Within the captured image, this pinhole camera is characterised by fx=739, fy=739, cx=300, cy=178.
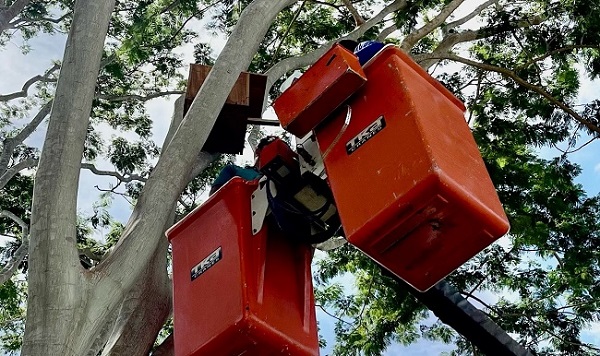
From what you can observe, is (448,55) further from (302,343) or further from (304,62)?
(302,343)

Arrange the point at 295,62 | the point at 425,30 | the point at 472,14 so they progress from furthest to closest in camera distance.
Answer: the point at 472,14
the point at 425,30
the point at 295,62

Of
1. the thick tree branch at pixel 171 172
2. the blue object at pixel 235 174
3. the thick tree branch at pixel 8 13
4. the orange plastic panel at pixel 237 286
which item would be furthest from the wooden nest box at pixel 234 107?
the thick tree branch at pixel 8 13

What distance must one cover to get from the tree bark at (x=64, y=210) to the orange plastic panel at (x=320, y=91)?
867mm

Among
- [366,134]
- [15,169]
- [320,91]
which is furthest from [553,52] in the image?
[15,169]

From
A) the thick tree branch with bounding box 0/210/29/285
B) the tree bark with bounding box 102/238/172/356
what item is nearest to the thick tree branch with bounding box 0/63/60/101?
the thick tree branch with bounding box 0/210/29/285

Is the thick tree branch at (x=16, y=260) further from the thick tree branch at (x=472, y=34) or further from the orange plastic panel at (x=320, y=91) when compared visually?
the orange plastic panel at (x=320, y=91)

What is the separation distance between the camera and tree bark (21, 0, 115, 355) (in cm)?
265

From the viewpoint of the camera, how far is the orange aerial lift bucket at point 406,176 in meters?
2.50

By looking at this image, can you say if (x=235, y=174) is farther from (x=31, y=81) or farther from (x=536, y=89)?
(x=31, y=81)

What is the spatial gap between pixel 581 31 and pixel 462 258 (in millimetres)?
4719

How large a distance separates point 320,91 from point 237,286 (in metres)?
0.84

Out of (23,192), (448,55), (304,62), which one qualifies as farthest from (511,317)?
(23,192)

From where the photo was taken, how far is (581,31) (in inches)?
266

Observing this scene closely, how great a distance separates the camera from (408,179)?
2.48 m
